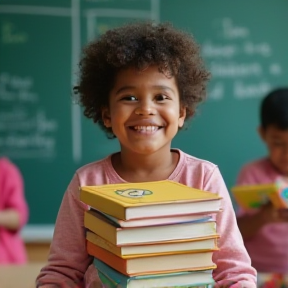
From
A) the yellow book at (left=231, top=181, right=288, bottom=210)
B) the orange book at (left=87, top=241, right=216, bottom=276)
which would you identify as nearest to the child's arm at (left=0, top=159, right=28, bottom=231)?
the yellow book at (left=231, top=181, right=288, bottom=210)

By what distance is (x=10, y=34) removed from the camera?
3279 mm

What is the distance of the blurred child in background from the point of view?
2.12m

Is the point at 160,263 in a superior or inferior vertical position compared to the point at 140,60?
inferior

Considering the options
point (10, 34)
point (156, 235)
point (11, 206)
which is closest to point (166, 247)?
point (156, 235)

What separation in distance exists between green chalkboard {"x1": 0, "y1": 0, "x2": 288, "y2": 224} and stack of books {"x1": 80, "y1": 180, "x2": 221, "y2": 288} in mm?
2286

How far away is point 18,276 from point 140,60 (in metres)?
0.83

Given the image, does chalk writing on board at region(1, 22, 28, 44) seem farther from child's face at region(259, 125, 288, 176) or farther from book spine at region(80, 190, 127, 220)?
book spine at region(80, 190, 127, 220)

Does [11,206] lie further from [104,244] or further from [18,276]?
[104,244]

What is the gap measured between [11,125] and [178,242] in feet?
8.08

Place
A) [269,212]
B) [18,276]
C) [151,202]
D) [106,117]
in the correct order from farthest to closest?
[269,212]
[18,276]
[106,117]
[151,202]

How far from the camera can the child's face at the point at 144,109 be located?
120 centimetres

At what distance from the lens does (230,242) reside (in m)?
1.16

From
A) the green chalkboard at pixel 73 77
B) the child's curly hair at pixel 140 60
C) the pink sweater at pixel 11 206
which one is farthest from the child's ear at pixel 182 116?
the green chalkboard at pixel 73 77

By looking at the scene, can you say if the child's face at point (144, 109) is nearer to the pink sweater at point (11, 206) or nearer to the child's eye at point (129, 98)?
the child's eye at point (129, 98)
